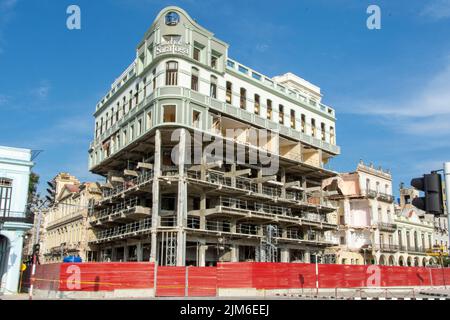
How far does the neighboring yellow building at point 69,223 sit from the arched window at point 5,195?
53.1 feet

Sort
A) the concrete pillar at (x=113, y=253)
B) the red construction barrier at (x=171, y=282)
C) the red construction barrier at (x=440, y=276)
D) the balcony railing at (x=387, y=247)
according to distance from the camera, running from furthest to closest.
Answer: the balcony railing at (x=387, y=247) < the concrete pillar at (x=113, y=253) < the red construction barrier at (x=440, y=276) < the red construction barrier at (x=171, y=282)

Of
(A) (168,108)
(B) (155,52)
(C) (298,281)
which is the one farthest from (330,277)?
(B) (155,52)

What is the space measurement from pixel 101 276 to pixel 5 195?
1243 cm

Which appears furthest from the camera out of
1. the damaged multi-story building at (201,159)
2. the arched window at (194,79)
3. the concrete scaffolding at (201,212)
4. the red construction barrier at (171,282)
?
the arched window at (194,79)

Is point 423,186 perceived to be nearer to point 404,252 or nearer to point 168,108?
point 168,108

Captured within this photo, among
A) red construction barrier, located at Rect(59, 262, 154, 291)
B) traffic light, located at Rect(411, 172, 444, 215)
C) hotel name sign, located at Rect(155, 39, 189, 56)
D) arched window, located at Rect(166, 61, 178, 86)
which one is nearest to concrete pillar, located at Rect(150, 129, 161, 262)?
arched window, located at Rect(166, 61, 178, 86)

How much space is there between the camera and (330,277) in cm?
3472

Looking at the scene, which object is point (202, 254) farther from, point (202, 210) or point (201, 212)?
point (202, 210)

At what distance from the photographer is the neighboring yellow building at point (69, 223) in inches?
2373

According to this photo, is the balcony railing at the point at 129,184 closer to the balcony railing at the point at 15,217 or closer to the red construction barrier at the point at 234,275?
the balcony railing at the point at 15,217

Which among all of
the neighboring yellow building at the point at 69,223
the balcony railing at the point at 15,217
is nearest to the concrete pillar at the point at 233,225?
the balcony railing at the point at 15,217

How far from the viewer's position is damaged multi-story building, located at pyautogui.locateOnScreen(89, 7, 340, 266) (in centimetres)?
4291

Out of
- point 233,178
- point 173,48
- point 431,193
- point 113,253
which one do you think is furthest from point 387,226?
point 431,193
